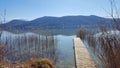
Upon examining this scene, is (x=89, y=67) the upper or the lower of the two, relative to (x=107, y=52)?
lower

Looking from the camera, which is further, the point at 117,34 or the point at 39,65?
the point at 39,65

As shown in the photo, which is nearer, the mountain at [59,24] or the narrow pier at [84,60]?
the narrow pier at [84,60]

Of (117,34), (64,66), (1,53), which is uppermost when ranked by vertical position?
(117,34)

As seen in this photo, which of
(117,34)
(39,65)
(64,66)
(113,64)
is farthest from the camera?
(64,66)

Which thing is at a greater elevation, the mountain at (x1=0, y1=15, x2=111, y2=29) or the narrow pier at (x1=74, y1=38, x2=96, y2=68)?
the mountain at (x1=0, y1=15, x2=111, y2=29)

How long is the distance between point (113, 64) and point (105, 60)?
0.95 ft

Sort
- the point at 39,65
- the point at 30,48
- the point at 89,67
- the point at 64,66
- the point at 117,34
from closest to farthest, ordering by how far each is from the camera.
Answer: the point at 117,34, the point at 89,67, the point at 39,65, the point at 64,66, the point at 30,48

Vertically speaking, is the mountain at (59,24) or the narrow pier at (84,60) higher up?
the mountain at (59,24)

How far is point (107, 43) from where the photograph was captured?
2.92 meters

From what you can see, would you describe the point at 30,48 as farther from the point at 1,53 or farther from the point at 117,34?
the point at 117,34

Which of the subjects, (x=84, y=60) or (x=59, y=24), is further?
(x=59, y=24)

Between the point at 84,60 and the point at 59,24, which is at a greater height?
the point at 59,24

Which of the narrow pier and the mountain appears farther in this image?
the mountain

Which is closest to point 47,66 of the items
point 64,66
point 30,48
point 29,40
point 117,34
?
point 64,66
